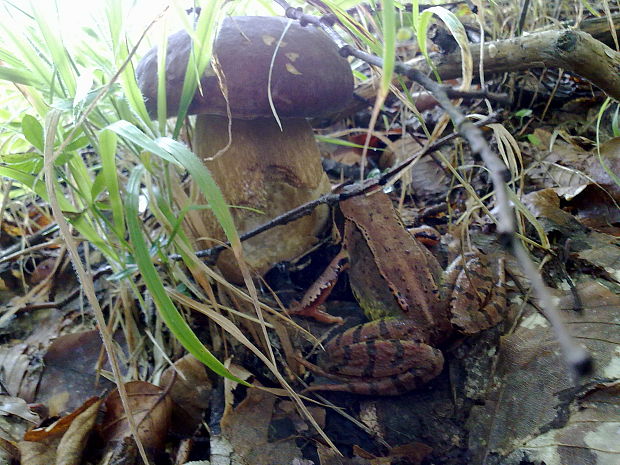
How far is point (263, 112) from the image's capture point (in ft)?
7.45

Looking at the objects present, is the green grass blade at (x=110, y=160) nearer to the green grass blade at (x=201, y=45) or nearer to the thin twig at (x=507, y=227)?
the green grass blade at (x=201, y=45)

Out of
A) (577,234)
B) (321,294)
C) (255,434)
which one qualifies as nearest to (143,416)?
(255,434)

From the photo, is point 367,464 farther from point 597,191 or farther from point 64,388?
point 597,191

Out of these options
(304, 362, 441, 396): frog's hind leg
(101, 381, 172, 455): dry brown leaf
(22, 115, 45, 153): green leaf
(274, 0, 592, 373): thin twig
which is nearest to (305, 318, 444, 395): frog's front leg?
(304, 362, 441, 396): frog's hind leg

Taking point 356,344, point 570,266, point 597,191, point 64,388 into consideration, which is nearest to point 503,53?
point 597,191

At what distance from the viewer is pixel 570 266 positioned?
194cm

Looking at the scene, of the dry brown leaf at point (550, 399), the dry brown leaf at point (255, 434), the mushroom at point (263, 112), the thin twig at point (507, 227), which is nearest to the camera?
the thin twig at point (507, 227)

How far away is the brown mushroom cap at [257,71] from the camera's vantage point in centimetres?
215

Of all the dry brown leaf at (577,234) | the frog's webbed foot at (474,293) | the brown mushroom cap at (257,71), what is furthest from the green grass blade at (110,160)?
the dry brown leaf at (577,234)

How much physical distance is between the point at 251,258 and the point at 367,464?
123 cm

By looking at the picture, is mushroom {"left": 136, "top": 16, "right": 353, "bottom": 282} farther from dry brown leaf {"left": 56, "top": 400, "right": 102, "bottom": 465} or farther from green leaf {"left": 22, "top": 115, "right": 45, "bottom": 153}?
dry brown leaf {"left": 56, "top": 400, "right": 102, "bottom": 465}

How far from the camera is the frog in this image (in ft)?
5.90

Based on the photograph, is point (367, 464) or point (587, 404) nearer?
point (587, 404)

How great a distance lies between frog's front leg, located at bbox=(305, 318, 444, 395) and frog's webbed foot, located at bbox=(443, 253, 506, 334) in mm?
184
